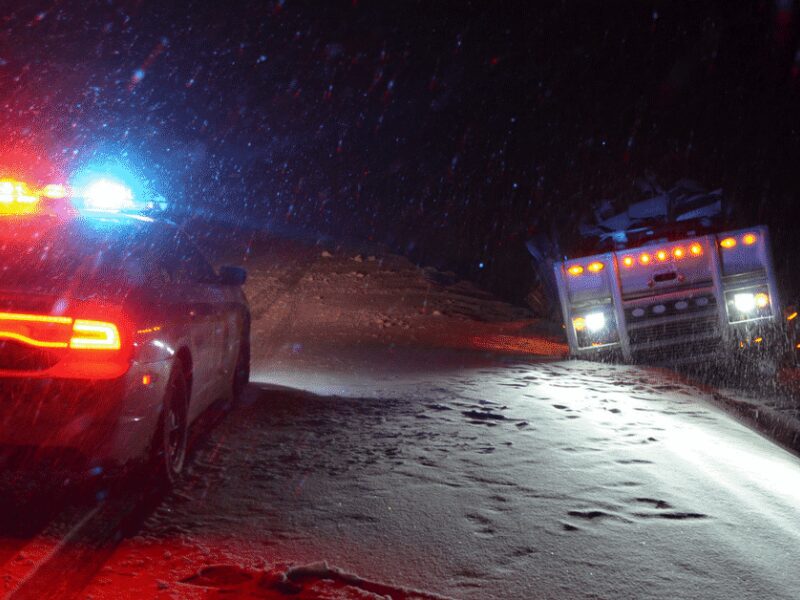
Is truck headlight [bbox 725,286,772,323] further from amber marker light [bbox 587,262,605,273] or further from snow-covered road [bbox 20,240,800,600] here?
snow-covered road [bbox 20,240,800,600]

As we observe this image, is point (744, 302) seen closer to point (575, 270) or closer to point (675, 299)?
point (675, 299)

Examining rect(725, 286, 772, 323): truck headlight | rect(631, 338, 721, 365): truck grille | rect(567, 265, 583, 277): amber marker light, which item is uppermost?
rect(567, 265, 583, 277): amber marker light

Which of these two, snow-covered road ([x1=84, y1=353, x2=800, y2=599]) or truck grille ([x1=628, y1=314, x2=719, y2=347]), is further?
truck grille ([x1=628, y1=314, x2=719, y2=347])

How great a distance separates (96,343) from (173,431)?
1.16m

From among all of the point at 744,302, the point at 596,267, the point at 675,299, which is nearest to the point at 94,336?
the point at 596,267

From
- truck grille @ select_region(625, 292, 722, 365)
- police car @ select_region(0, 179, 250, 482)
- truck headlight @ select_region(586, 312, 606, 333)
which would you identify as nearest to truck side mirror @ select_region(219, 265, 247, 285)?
police car @ select_region(0, 179, 250, 482)

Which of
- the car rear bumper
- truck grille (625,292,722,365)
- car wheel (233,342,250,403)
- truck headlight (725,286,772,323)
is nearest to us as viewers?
the car rear bumper

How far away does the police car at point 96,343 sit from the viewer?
4.30 m

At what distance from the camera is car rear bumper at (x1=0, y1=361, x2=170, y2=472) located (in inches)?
168

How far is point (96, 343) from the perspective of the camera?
172 inches

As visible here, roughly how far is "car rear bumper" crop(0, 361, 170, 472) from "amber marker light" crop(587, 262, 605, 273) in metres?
8.70

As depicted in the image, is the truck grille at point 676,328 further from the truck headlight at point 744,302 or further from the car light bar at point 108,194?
the car light bar at point 108,194

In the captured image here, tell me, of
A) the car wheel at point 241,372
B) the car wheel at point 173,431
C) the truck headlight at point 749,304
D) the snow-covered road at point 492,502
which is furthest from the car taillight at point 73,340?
the truck headlight at point 749,304

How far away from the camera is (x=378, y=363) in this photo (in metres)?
12.2
